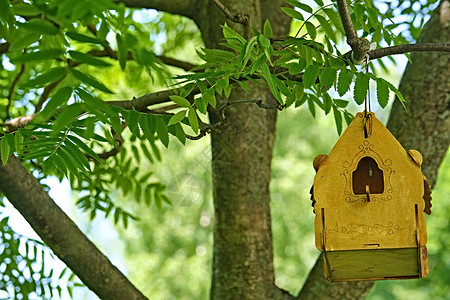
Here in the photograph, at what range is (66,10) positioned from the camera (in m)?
0.79

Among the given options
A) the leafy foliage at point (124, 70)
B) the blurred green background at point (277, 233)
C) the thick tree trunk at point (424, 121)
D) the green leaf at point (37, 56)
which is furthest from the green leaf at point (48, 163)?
the blurred green background at point (277, 233)

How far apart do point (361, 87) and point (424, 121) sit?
0.84m

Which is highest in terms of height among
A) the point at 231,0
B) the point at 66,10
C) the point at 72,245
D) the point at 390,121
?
the point at 231,0

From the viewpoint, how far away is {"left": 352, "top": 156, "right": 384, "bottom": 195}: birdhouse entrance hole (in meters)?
1.52

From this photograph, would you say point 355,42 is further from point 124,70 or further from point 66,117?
point 66,117

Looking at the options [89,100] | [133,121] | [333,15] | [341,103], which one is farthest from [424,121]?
[89,100]

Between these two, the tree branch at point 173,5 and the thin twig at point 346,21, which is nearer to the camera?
the thin twig at point 346,21

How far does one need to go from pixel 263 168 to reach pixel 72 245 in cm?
69

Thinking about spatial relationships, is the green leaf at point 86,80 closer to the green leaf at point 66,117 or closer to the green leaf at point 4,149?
the green leaf at point 66,117

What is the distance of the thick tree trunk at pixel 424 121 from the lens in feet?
6.81

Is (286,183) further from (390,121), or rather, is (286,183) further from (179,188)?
(390,121)

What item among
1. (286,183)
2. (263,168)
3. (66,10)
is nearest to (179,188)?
(286,183)

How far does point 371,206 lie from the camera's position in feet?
4.71

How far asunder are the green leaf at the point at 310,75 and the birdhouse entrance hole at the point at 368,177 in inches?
11.4
